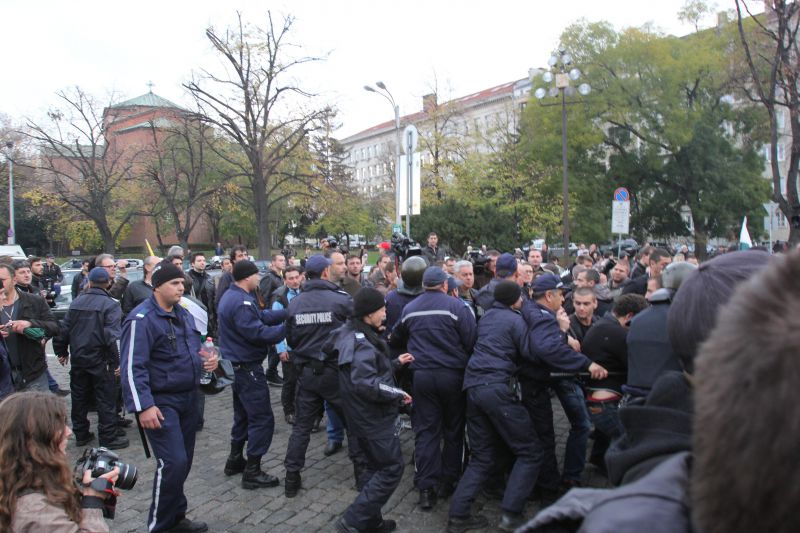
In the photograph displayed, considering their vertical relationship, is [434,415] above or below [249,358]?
below

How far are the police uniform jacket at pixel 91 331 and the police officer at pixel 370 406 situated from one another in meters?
3.61

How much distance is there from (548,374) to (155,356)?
10.4ft

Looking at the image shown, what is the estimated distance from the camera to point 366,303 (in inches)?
189

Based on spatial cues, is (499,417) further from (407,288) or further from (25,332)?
(25,332)

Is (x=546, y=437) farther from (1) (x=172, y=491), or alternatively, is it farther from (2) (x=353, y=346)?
(1) (x=172, y=491)

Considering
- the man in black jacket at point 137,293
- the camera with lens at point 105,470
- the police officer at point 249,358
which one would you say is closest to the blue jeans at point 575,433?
the police officer at point 249,358

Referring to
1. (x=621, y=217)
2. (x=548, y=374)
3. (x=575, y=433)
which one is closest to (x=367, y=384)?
(x=548, y=374)

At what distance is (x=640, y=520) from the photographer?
0.99 meters

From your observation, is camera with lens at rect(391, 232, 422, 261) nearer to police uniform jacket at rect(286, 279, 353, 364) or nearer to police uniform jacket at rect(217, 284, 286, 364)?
police uniform jacket at rect(286, 279, 353, 364)

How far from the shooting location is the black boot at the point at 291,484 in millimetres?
5336

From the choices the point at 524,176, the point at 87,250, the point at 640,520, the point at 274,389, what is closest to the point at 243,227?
the point at 87,250

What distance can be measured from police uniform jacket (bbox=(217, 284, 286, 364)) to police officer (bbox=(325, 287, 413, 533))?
109 centimetres

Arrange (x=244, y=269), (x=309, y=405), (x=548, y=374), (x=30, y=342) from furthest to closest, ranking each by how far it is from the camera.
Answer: (x=30, y=342) → (x=244, y=269) → (x=309, y=405) → (x=548, y=374)

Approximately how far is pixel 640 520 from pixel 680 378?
79 cm
